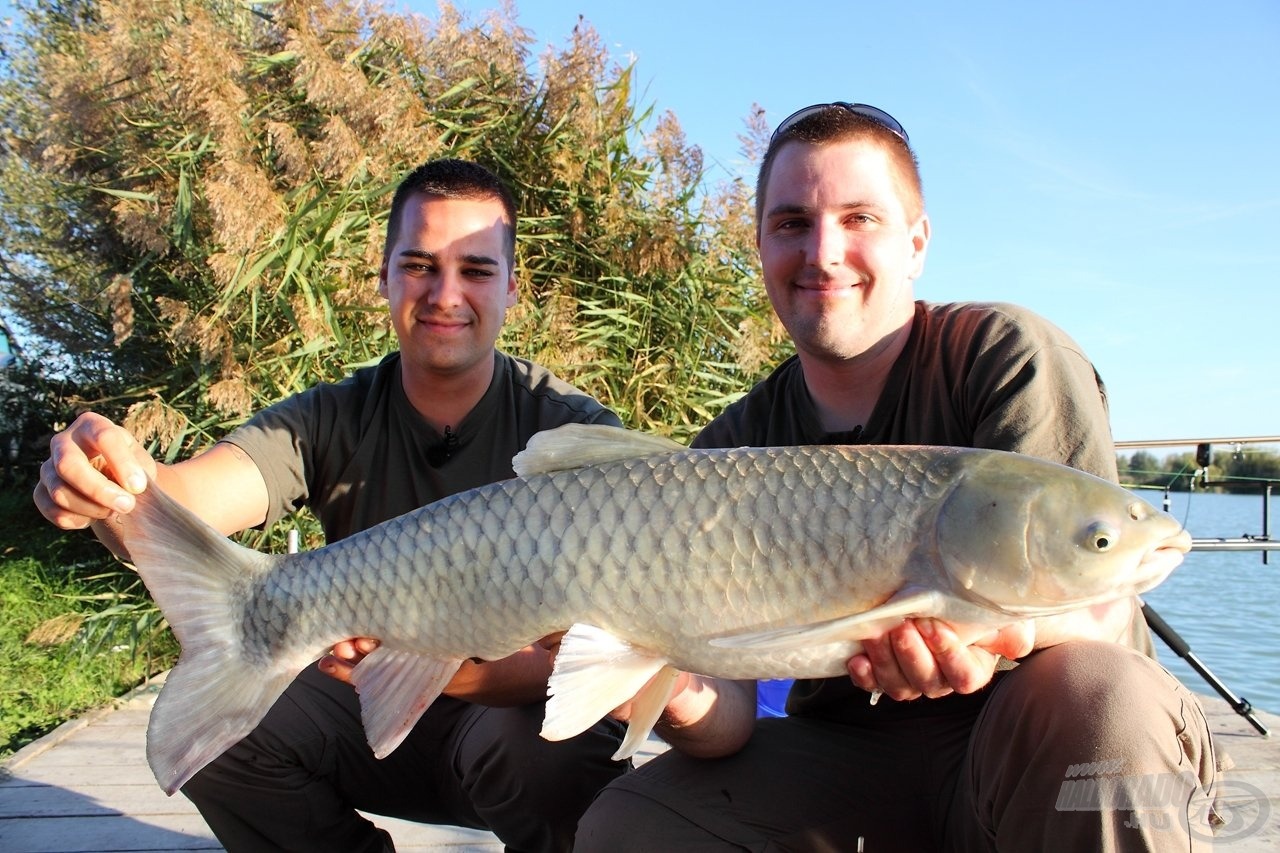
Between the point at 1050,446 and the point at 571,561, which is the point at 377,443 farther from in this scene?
the point at 1050,446

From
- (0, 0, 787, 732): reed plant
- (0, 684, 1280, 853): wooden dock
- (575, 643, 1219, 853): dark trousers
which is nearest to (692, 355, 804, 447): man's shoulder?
(575, 643, 1219, 853): dark trousers

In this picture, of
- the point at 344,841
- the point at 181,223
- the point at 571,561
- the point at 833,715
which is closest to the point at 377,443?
the point at 344,841

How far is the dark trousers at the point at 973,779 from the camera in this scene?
1516 mm

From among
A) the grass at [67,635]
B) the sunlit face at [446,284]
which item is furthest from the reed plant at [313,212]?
the sunlit face at [446,284]

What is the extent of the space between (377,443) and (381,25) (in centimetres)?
334

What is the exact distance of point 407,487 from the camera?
9.11 ft

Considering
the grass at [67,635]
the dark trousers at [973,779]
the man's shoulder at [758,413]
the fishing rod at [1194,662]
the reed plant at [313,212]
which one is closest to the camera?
the dark trousers at [973,779]

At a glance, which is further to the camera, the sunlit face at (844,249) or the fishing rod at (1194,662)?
the fishing rod at (1194,662)

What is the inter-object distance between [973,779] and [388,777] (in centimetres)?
152

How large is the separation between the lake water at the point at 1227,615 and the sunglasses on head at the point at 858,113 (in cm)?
420

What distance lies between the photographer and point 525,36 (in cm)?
555

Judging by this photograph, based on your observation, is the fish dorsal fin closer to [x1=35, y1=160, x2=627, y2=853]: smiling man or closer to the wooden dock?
[x1=35, y1=160, x2=627, y2=853]: smiling man

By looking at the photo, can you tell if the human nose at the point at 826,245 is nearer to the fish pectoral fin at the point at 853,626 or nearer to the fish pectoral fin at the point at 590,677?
the fish pectoral fin at the point at 853,626

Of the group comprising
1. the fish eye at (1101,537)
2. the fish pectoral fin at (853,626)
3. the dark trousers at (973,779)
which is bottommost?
the dark trousers at (973,779)
